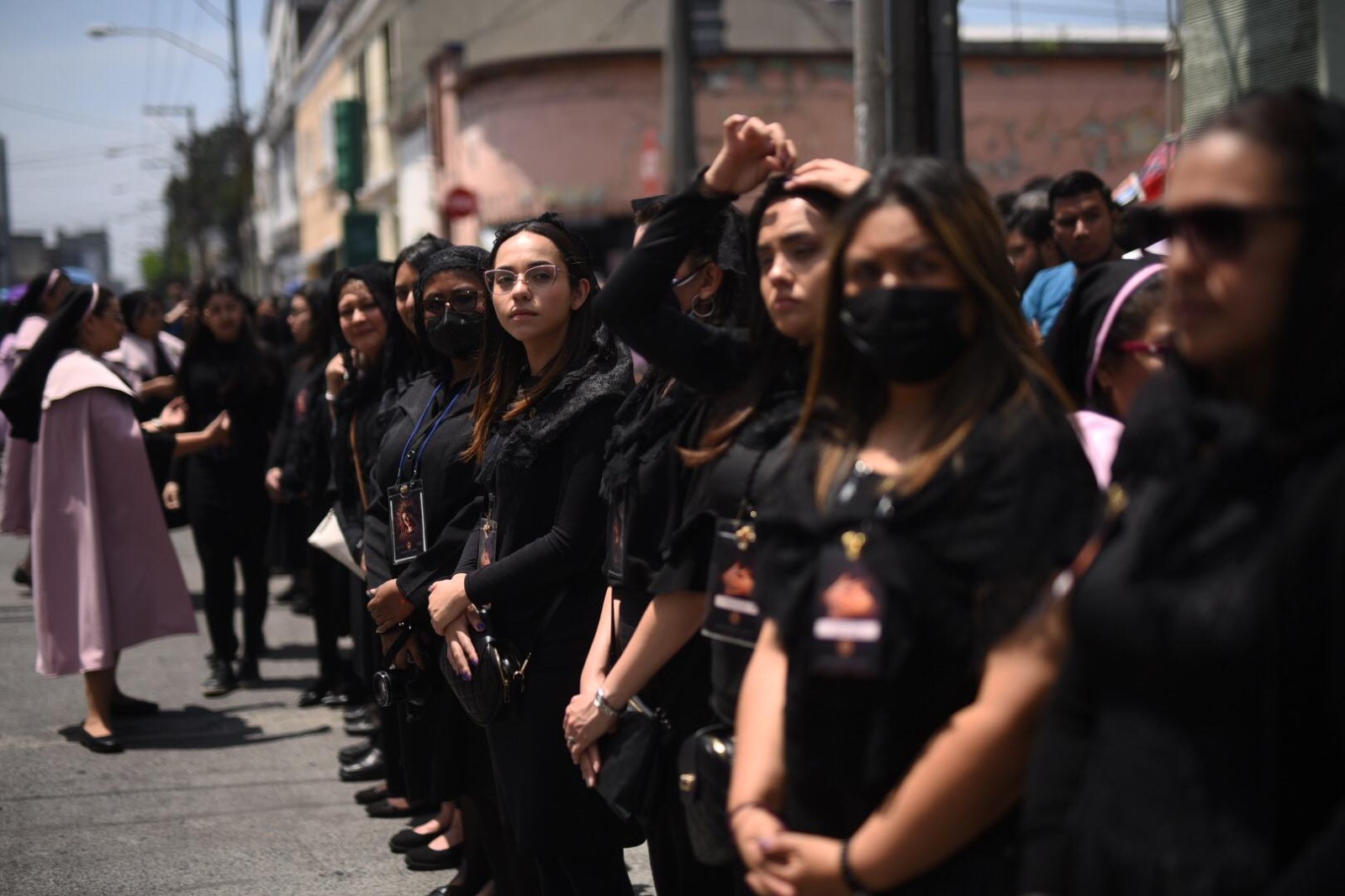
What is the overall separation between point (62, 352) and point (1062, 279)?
4.67m

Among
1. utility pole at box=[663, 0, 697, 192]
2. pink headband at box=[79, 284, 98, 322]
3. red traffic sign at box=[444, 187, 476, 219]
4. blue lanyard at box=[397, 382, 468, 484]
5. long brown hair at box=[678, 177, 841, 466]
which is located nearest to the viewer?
long brown hair at box=[678, 177, 841, 466]

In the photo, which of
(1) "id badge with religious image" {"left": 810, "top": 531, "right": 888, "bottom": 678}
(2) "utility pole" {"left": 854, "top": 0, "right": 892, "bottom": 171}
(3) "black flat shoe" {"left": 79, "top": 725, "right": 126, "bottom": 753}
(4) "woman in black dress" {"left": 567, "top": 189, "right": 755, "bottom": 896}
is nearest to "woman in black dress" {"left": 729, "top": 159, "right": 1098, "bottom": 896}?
(1) "id badge with religious image" {"left": 810, "top": 531, "right": 888, "bottom": 678}

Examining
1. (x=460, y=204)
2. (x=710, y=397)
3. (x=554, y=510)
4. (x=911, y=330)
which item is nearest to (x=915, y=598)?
(x=911, y=330)

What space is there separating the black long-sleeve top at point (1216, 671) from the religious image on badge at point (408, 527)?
2.86 metres

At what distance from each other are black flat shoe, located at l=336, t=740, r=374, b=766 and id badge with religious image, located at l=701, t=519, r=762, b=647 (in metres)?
4.24

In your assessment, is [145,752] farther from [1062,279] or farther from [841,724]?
[841,724]

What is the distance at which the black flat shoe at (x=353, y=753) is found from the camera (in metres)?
6.52

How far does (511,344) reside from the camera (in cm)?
413

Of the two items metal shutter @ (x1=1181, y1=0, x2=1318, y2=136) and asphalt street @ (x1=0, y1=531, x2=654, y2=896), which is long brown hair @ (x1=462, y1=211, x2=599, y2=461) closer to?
asphalt street @ (x1=0, y1=531, x2=654, y2=896)

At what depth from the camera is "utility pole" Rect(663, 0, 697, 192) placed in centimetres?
1389

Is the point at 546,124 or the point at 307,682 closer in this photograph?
the point at 307,682

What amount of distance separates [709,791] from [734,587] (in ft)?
1.22

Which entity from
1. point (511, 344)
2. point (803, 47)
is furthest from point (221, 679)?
point (803, 47)

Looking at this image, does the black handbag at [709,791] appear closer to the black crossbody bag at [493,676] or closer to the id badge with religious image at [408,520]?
the black crossbody bag at [493,676]
